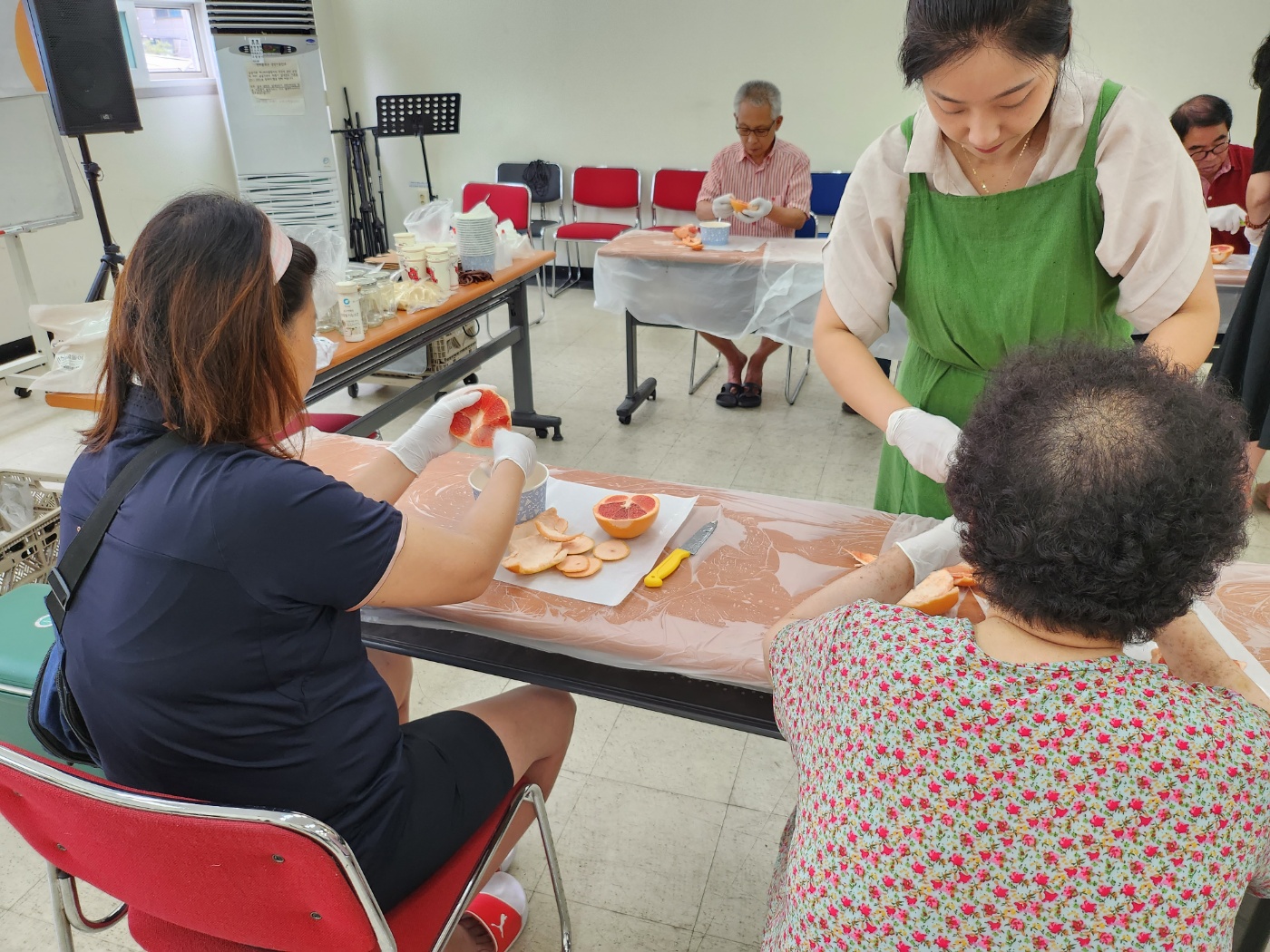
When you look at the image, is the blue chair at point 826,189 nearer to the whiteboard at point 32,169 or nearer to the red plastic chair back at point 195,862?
the whiteboard at point 32,169

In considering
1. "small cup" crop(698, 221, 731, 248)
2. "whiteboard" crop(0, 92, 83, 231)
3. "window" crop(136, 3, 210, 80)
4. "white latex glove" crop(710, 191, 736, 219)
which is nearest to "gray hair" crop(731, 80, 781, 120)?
"white latex glove" crop(710, 191, 736, 219)

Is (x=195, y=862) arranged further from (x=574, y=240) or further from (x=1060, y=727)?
(x=574, y=240)

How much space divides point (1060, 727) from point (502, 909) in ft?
3.88

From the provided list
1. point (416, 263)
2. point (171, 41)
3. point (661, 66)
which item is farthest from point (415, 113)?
point (416, 263)

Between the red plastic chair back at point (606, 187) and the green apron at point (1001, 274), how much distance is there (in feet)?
15.1

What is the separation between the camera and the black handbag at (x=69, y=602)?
3.08 ft

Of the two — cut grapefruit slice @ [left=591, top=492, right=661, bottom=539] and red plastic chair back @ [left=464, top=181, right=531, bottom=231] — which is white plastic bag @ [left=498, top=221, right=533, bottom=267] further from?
cut grapefruit slice @ [left=591, top=492, right=661, bottom=539]

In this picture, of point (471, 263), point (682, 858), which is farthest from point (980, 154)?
point (471, 263)

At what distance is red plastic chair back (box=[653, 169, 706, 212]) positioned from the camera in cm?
554

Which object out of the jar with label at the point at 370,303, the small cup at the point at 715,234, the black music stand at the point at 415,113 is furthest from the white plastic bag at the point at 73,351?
the black music stand at the point at 415,113

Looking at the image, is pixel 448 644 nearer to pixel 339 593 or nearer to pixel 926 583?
pixel 339 593

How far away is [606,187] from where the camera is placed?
574cm

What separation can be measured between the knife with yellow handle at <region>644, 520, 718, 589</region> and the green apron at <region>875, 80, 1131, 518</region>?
45 centimetres

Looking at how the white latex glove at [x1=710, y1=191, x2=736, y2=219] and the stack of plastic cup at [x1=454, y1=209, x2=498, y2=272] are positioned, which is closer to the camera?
the stack of plastic cup at [x1=454, y1=209, x2=498, y2=272]
